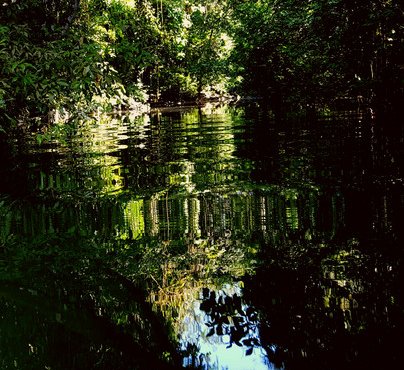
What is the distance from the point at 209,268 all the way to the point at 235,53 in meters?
23.1

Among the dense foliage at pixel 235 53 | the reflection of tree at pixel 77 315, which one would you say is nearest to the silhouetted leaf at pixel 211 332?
the reflection of tree at pixel 77 315

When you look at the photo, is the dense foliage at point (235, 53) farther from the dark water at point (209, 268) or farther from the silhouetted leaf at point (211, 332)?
the silhouetted leaf at point (211, 332)

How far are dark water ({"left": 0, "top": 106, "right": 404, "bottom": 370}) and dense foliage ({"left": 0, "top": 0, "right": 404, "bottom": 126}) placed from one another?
5.48 feet

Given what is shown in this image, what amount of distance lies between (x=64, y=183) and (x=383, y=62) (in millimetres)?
9793

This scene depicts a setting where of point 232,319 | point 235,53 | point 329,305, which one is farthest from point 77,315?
point 235,53

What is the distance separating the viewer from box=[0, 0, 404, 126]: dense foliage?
656cm

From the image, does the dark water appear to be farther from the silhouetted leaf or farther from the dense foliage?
the dense foliage

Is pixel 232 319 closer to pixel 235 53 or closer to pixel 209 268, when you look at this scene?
pixel 209 268

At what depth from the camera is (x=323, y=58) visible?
1599 centimetres

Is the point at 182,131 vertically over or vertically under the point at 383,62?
under

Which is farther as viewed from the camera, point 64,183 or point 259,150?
point 259,150

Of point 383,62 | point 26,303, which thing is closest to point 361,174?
point 26,303

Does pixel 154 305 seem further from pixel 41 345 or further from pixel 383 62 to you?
pixel 383 62

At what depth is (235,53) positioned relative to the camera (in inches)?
1016
